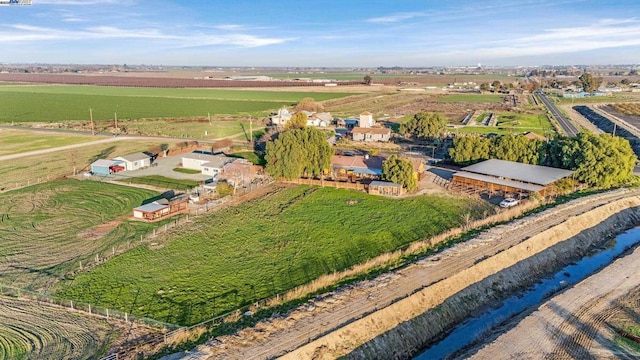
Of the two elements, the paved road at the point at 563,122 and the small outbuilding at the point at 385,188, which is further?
the paved road at the point at 563,122

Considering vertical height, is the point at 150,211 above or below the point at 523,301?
above

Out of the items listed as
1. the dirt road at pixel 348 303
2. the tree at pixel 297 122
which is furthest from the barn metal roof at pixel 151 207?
the tree at pixel 297 122

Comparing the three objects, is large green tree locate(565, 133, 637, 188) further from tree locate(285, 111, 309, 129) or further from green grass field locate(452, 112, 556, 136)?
tree locate(285, 111, 309, 129)

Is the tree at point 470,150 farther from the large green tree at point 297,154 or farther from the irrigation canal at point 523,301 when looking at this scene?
the irrigation canal at point 523,301

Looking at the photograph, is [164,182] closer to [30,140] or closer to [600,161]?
[30,140]

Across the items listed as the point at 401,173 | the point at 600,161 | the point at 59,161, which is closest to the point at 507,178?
the point at 600,161
